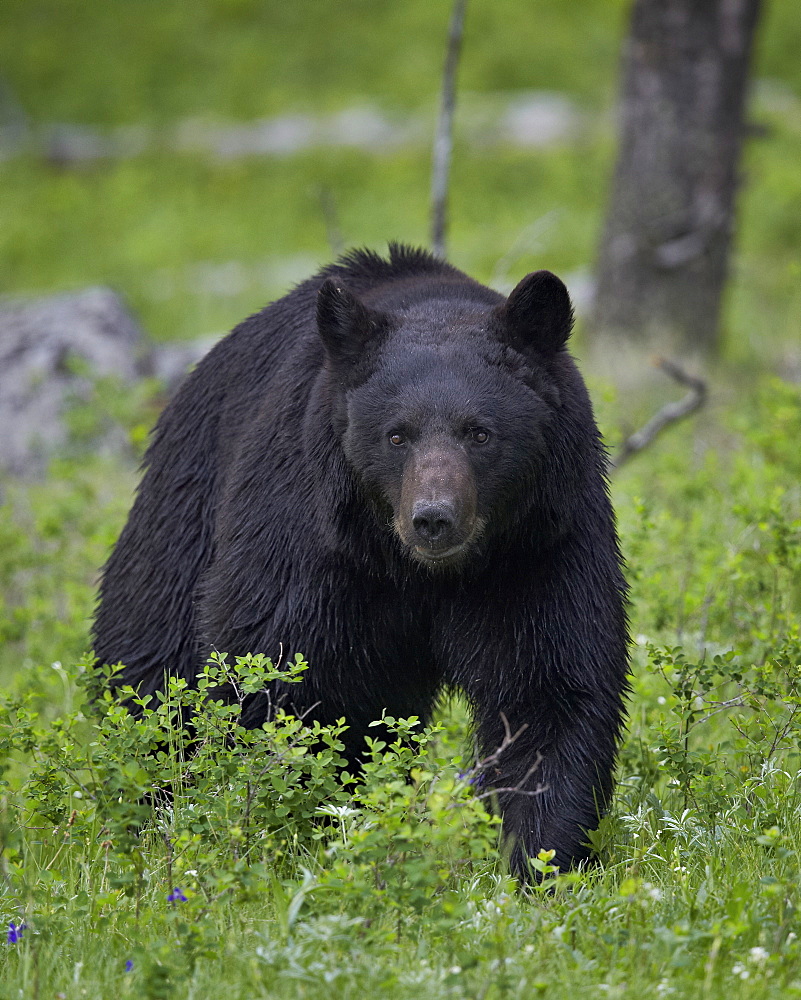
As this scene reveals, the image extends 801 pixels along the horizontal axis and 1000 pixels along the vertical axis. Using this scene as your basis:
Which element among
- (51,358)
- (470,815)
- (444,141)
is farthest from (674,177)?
(470,815)

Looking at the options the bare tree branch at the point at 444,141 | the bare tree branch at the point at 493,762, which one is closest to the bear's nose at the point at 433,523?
the bare tree branch at the point at 493,762

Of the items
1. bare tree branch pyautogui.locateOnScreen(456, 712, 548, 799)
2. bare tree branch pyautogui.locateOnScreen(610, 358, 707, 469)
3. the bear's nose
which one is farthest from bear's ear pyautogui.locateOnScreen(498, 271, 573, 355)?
bare tree branch pyautogui.locateOnScreen(610, 358, 707, 469)

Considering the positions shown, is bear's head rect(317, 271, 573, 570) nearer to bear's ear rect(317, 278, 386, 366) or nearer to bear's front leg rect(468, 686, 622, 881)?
bear's ear rect(317, 278, 386, 366)

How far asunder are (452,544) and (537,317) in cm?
74

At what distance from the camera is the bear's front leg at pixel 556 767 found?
351 centimetres

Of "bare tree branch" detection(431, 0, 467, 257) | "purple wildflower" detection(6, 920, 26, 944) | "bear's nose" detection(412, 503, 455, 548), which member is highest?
"bare tree branch" detection(431, 0, 467, 257)

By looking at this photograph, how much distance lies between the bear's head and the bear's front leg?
0.51 metres

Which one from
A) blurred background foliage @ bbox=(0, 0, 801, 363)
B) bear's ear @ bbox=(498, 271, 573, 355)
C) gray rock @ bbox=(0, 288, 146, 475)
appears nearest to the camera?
bear's ear @ bbox=(498, 271, 573, 355)

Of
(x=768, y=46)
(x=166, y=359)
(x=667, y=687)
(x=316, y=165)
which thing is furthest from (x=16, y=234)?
(x=667, y=687)

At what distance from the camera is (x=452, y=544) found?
3.31 meters

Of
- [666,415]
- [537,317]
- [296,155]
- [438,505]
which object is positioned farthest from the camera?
[296,155]

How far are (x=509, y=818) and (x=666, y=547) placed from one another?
2481 millimetres

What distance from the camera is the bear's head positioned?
342 cm

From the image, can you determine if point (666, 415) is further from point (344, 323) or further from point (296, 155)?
point (296, 155)
